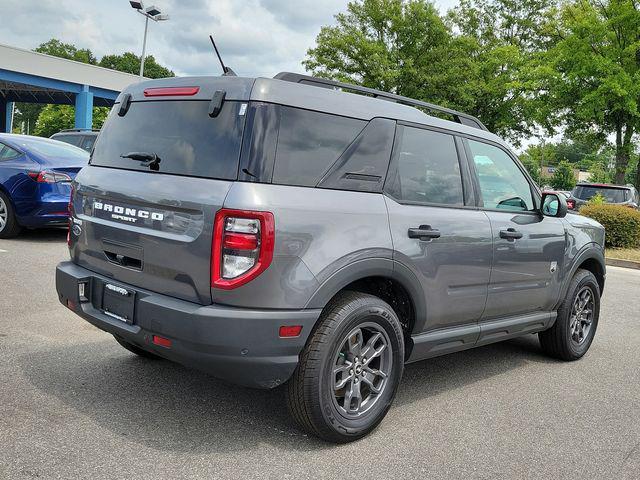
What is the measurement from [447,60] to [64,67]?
67.4ft

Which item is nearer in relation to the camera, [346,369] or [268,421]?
[346,369]

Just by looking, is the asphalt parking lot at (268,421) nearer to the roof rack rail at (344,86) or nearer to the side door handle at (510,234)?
the side door handle at (510,234)

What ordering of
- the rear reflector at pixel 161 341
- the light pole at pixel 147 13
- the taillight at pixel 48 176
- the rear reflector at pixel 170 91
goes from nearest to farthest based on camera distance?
the rear reflector at pixel 161 341
the rear reflector at pixel 170 91
the taillight at pixel 48 176
the light pole at pixel 147 13

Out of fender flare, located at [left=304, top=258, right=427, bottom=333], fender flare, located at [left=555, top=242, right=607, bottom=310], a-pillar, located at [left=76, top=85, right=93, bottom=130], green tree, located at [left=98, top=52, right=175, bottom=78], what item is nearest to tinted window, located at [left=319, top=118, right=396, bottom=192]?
fender flare, located at [left=304, top=258, right=427, bottom=333]

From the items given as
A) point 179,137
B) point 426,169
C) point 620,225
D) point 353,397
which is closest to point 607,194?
point 620,225

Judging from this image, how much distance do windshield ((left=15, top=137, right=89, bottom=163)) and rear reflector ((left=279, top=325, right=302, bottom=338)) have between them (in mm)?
7132

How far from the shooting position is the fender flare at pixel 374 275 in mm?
2996

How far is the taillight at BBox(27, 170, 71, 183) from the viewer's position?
849 cm

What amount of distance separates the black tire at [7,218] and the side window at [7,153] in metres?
0.52

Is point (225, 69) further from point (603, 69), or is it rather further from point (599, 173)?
point (599, 173)

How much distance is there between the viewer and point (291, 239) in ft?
9.46

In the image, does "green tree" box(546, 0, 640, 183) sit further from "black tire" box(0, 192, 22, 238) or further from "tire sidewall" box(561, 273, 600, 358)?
"black tire" box(0, 192, 22, 238)

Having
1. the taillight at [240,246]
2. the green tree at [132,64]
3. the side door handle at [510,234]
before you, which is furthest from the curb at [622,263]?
the green tree at [132,64]

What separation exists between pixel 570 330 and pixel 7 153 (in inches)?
305
